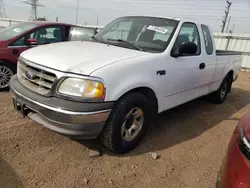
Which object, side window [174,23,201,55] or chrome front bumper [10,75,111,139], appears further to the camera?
side window [174,23,201,55]

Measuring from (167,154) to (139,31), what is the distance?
194cm

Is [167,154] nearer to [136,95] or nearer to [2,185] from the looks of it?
[136,95]

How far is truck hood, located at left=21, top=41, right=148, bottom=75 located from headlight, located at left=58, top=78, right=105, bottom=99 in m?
0.10

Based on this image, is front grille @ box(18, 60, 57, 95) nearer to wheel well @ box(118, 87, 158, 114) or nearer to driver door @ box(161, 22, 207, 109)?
wheel well @ box(118, 87, 158, 114)

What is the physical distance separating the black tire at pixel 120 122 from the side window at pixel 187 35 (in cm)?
109

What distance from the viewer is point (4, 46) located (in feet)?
16.1

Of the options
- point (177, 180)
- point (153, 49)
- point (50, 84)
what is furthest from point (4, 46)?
point (177, 180)

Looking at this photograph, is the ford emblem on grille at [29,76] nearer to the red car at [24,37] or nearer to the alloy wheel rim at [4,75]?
the red car at [24,37]

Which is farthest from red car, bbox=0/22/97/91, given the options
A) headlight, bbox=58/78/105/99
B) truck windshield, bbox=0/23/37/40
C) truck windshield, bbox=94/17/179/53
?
headlight, bbox=58/78/105/99

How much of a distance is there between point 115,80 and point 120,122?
21.0 inches

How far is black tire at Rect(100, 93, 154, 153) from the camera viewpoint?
274 centimetres

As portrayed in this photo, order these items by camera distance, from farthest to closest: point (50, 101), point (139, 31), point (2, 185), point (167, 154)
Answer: point (139, 31), point (167, 154), point (50, 101), point (2, 185)

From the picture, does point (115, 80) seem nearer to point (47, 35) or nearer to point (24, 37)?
point (24, 37)

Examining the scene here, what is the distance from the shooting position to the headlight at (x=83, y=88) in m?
2.48
